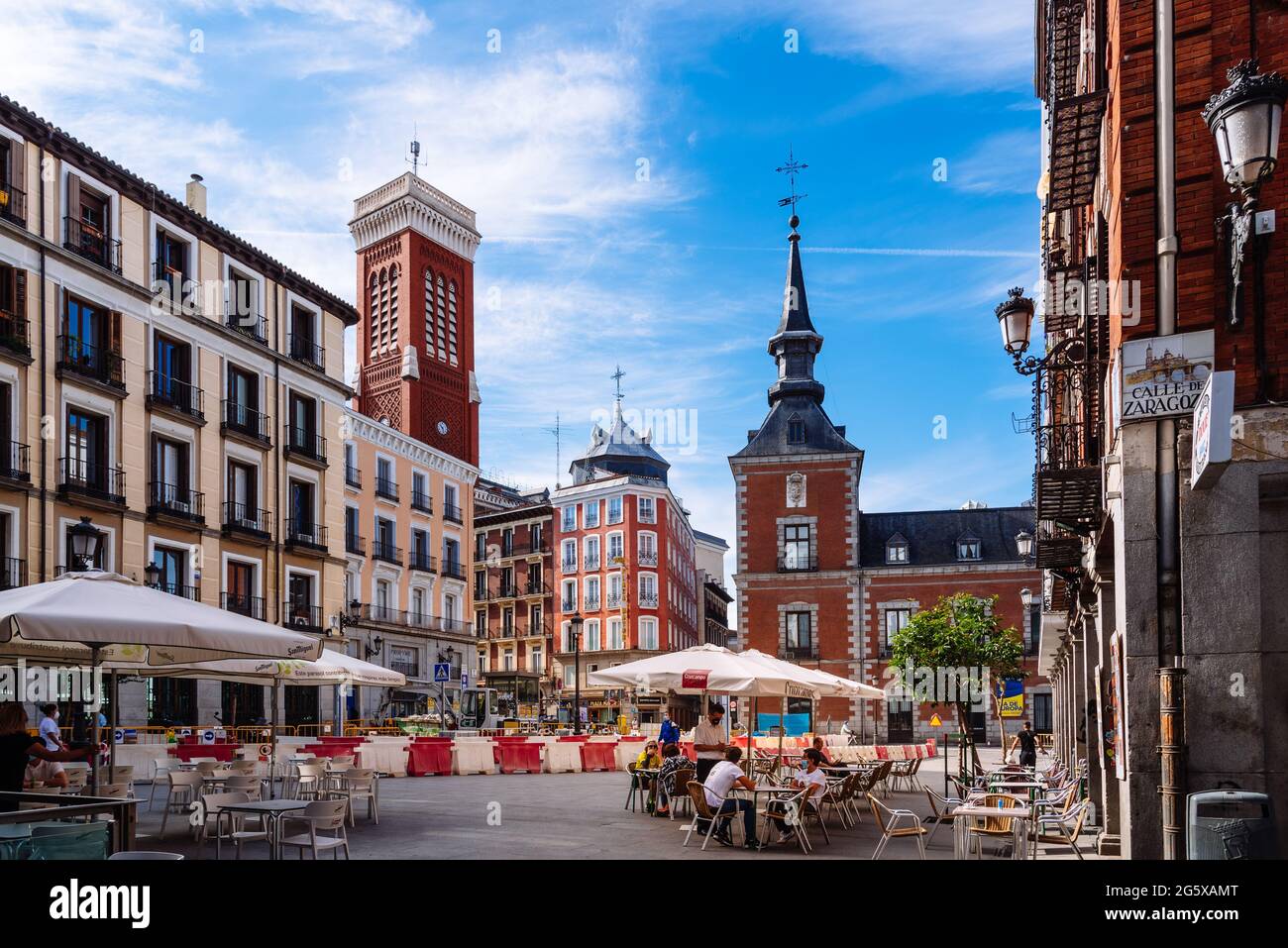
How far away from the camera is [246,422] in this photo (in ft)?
126

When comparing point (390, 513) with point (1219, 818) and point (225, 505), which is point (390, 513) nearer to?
point (225, 505)

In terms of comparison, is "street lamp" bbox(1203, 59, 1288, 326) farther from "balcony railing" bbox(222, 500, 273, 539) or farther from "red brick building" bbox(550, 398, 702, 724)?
"red brick building" bbox(550, 398, 702, 724)

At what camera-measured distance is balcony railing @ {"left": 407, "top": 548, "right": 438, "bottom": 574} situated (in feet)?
176

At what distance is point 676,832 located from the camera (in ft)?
49.5

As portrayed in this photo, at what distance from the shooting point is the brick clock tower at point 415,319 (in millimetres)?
61844

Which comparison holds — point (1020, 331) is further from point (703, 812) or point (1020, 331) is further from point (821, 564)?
point (821, 564)

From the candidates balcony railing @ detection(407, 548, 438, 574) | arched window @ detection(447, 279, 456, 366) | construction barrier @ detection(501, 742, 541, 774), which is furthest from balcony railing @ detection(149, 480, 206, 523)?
arched window @ detection(447, 279, 456, 366)

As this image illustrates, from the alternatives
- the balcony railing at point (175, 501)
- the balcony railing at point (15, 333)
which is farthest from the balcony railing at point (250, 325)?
the balcony railing at point (15, 333)

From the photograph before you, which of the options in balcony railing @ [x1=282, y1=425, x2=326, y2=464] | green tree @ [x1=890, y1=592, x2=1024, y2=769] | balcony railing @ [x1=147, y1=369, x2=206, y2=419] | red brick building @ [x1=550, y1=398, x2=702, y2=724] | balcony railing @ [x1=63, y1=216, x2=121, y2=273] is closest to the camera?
green tree @ [x1=890, y1=592, x2=1024, y2=769]

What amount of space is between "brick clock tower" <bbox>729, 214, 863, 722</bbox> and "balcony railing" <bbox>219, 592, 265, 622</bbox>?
2554 cm

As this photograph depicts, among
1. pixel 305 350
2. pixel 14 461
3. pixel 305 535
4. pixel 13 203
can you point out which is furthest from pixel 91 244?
pixel 305 535

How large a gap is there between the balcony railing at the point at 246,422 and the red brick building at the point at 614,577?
1449 inches

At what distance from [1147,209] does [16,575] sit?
2772 centimetres
